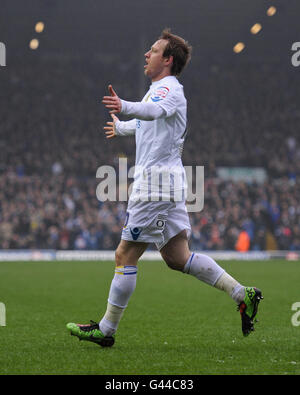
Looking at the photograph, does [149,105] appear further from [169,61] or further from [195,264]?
[195,264]

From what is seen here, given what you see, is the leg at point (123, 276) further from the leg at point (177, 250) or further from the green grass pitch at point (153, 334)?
the green grass pitch at point (153, 334)

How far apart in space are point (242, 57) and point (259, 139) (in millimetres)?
5274

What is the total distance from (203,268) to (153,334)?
1.22 metres

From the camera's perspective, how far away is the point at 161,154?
17.4 ft

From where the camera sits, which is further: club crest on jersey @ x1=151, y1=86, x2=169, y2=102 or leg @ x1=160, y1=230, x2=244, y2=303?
leg @ x1=160, y1=230, x2=244, y2=303

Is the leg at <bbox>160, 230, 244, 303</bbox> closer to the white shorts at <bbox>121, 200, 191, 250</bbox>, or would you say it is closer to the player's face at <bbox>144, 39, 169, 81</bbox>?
the white shorts at <bbox>121, 200, 191, 250</bbox>

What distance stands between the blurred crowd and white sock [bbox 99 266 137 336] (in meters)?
20.1

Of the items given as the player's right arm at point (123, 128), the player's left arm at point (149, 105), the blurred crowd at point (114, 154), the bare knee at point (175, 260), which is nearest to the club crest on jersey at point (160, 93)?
the player's left arm at point (149, 105)

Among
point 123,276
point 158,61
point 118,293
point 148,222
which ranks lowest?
point 118,293

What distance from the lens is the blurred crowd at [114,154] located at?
2603cm

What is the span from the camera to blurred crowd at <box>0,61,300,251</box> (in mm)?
26031

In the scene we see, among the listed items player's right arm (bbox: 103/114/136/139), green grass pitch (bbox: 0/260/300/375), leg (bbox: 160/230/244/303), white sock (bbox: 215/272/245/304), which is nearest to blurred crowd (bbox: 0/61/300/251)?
green grass pitch (bbox: 0/260/300/375)

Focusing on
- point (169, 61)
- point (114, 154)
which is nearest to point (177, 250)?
point (169, 61)

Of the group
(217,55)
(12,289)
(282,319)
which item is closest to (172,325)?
(282,319)
